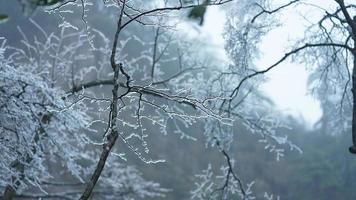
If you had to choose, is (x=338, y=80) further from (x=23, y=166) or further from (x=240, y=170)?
(x=240, y=170)

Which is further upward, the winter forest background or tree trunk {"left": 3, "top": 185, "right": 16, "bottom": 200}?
the winter forest background

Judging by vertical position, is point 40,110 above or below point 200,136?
below

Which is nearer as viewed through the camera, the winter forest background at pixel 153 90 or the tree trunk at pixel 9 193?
the winter forest background at pixel 153 90

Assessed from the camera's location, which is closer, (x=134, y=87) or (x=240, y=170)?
(x=134, y=87)

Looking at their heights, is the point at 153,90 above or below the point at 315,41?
below

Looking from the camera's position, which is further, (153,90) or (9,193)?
(9,193)

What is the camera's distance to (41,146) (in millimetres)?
6457

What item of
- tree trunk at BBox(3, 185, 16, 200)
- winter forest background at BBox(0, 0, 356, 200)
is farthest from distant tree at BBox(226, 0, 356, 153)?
tree trunk at BBox(3, 185, 16, 200)

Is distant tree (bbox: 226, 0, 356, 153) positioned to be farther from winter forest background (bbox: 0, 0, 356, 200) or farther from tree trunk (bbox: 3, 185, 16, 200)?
tree trunk (bbox: 3, 185, 16, 200)

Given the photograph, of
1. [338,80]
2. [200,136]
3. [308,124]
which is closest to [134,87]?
[338,80]

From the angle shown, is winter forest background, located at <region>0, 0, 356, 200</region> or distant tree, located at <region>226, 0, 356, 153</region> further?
distant tree, located at <region>226, 0, 356, 153</region>

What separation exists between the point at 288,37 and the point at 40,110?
3.18 meters

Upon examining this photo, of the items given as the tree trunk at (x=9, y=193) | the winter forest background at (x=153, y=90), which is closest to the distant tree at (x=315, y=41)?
the winter forest background at (x=153, y=90)

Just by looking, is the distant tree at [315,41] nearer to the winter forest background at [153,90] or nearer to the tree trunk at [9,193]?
the winter forest background at [153,90]
